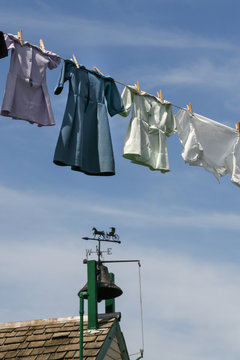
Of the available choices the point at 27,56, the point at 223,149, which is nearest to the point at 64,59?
the point at 27,56

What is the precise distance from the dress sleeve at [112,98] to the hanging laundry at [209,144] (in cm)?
121

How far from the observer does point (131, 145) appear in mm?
11258

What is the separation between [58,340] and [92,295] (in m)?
0.83

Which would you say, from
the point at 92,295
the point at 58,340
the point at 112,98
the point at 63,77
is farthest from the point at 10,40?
the point at 58,340

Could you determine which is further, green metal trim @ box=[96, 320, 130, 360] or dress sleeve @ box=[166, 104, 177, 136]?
dress sleeve @ box=[166, 104, 177, 136]

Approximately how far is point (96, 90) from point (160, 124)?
1.28 meters

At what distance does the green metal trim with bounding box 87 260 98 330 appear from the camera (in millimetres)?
11453

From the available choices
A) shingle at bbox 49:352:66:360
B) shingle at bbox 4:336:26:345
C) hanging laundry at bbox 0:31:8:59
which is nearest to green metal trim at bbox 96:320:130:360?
shingle at bbox 49:352:66:360

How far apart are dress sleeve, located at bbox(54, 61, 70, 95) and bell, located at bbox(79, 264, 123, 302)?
298 centimetres

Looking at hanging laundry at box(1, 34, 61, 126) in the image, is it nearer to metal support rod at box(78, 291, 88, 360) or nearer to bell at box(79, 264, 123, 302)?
metal support rod at box(78, 291, 88, 360)

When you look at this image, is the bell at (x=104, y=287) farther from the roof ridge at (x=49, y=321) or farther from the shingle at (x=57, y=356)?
the shingle at (x=57, y=356)

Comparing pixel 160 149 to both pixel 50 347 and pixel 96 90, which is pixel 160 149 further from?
pixel 50 347

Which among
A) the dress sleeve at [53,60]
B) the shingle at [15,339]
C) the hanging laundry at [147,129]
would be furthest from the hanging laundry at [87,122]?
the shingle at [15,339]

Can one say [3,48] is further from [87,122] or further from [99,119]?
[99,119]
